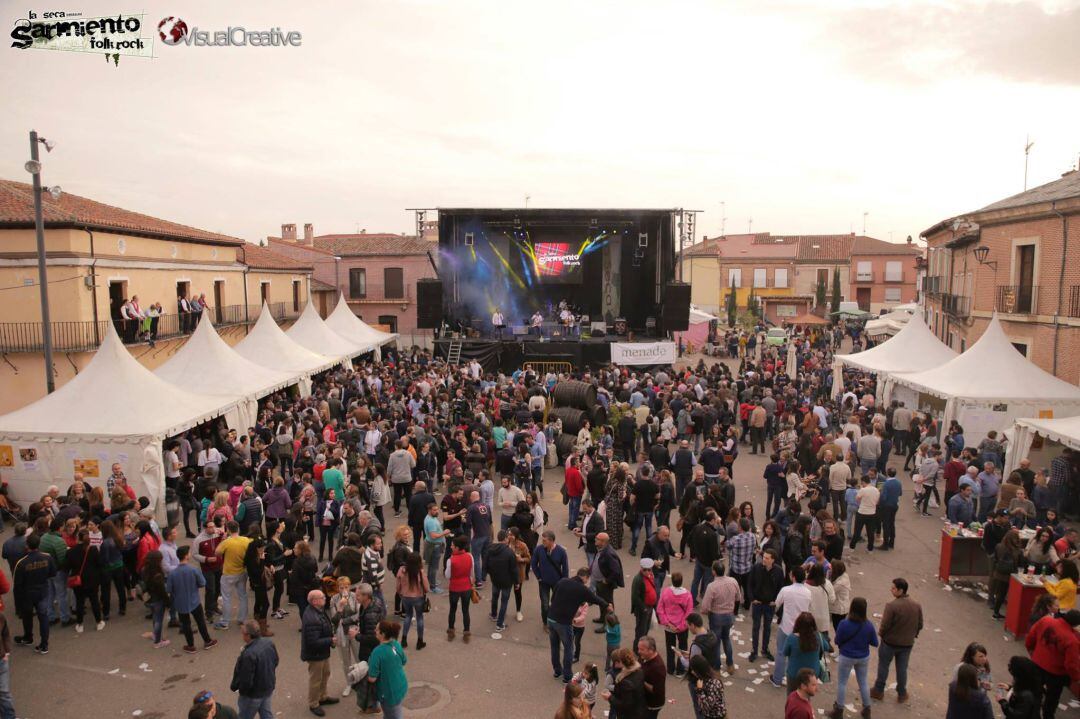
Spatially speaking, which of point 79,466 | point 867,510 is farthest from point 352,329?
point 867,510

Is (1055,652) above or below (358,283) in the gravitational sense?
below

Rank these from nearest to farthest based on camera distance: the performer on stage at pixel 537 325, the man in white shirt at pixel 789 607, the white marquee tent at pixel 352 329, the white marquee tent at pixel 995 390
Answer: the man in white shirt at pixel 789 607 < the white marquee tent at pixel 995 390 < the white marquee tent at pixel 352 329 < the performer on stage at pixel 537 325

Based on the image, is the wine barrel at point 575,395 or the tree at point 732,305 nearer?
the wine barrel at point 575,395

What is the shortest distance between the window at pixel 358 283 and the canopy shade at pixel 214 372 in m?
23.7

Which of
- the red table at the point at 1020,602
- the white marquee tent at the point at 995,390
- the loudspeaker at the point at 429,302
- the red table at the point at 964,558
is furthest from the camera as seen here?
the loudspeaker at the point at 429,302

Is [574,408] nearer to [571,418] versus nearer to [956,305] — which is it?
[571,418]

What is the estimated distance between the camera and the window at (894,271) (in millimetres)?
53344

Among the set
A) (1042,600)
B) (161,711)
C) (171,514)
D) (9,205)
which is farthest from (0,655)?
(9,205)

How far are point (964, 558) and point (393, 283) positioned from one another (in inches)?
1328

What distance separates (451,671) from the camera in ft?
23.7

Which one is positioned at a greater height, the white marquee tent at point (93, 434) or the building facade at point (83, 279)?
the building facade at point (83, 279)

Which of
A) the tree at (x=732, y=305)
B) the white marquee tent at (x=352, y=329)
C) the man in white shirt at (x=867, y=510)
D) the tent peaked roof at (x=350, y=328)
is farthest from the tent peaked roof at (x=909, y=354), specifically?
the tree at (x=732, y=305)

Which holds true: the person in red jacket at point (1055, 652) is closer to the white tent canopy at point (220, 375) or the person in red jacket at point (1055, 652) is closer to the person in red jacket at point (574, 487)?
the person in red jacket at point (574, 487)

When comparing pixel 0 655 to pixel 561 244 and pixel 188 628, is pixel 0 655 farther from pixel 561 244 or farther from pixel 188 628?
pixel 561 244
